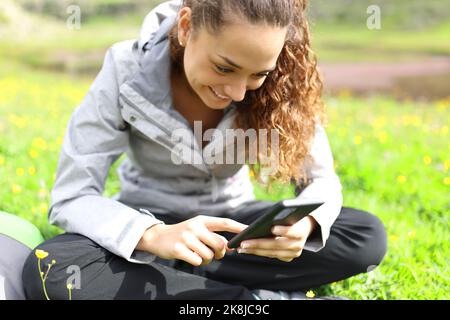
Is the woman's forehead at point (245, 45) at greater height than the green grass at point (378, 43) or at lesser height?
greater

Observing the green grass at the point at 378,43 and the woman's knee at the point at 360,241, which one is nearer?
the woman's knee at the point at 360,241

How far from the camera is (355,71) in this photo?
7.55 meters

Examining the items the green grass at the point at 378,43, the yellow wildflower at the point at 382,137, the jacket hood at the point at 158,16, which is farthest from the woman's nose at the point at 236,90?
the green grass at the point at 378,43

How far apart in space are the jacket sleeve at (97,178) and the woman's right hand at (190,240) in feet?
0.17

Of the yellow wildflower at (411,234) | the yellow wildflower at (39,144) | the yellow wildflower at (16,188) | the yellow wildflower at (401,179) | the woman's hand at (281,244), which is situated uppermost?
the woman's hand at (281,244)

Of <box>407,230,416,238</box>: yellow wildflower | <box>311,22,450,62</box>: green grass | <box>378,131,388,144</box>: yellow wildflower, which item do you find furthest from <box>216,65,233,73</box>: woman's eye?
<box>311,22,450,62</box>: green grass

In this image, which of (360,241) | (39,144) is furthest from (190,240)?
(39,144)

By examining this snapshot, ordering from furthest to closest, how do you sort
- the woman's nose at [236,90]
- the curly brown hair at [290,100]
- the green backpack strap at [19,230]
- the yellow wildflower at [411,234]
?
the yellow wildflower at [411,234] < the green backpack strap at [19,230] < the curly brown hair at [290,100] < the woman's nose at [236,90]

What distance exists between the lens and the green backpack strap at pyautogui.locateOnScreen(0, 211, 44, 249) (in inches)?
77.1

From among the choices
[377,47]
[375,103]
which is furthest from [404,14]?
[375,103]

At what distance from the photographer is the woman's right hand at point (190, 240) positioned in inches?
62.2

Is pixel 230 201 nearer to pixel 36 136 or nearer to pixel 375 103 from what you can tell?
pixel 36 136

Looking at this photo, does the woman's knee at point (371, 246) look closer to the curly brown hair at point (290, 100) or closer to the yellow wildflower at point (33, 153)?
the curly brown hair at point (290, 100)
